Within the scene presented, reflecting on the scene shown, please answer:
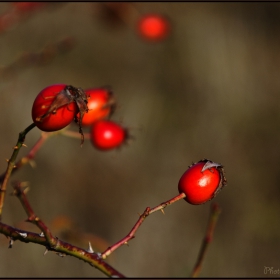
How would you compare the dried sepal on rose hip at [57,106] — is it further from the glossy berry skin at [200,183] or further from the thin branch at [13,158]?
the glossy berry skin at [200,183]

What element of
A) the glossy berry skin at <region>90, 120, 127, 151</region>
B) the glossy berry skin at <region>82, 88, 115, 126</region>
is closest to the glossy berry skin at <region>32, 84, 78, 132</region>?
the glossy berry skin at <region>82, 88, 115, 126</region>

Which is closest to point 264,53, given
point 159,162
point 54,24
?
point 159,162

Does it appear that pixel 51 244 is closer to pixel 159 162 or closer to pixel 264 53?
pixel 159 162

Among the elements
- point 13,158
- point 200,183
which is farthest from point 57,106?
point 200,183

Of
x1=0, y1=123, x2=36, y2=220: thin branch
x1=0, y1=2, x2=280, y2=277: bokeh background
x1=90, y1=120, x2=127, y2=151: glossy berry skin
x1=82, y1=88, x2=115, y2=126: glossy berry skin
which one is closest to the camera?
x1=0, y1=123, x2=36, y2=220: thin branch

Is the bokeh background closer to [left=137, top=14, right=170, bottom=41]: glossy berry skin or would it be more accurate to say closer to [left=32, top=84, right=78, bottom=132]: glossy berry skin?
[left=137, top=14, right=170, bottom=41]: glossy berry skin

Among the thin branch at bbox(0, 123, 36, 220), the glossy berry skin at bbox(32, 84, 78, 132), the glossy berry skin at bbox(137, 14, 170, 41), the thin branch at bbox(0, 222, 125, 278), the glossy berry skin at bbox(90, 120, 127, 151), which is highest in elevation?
the glossy berry skin at bbox(137, 14, 170, 41)

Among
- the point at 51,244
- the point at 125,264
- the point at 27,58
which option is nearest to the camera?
the point at 51,244

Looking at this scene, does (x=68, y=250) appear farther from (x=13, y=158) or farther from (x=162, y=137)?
(x=162, y=137)
